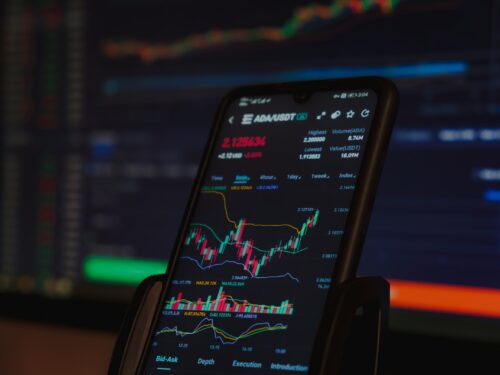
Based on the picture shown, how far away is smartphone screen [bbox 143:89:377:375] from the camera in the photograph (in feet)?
2.15

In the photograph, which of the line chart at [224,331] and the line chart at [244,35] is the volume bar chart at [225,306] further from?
the line chart at [244,35]

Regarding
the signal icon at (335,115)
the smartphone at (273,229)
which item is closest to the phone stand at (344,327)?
the smartphone at (273,229)

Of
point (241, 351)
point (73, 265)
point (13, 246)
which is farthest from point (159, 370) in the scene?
point (13, 246)

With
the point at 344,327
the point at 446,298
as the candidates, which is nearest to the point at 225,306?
the point at 344,327

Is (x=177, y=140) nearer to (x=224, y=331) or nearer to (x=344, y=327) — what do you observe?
(x=224, y=331)

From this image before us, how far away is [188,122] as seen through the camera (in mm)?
1146

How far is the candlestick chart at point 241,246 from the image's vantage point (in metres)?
0.68

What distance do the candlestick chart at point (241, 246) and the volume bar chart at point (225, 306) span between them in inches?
1.0

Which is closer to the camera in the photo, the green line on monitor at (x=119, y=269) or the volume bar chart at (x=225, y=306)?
the volume bar chart at (x=225, y=306)

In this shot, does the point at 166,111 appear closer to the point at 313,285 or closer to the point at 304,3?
the point at 304,3

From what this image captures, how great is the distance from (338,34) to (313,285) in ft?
1.52

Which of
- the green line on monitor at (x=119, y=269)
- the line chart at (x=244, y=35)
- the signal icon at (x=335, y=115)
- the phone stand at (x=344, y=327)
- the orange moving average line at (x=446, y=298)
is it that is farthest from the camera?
the green line on monitor at (x=119, y=269)

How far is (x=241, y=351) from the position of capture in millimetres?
666

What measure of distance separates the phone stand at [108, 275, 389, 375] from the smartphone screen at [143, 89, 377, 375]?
0.05ft
